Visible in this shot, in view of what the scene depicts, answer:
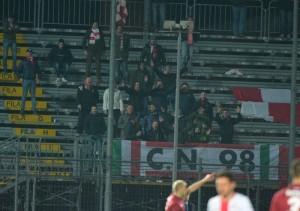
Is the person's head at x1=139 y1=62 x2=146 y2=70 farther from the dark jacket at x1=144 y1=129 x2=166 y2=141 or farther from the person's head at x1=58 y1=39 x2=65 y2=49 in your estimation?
the dark jacket at x1=144 y1=129 x2=166 y2=141

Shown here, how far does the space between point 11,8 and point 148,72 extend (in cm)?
587

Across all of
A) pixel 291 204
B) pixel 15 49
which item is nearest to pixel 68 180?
pixel 15 49

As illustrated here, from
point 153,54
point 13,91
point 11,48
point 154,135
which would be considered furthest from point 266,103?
point 11,48

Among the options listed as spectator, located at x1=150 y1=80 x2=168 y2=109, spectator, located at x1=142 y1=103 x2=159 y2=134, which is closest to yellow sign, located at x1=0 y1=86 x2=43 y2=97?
spectator, located at x1=150 y1=80 x2=168 y2=109

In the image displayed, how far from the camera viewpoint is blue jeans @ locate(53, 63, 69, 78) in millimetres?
34969

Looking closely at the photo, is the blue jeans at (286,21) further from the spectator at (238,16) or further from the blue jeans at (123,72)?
the blue jeans at (123,72)

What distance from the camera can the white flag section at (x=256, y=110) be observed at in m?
34.3

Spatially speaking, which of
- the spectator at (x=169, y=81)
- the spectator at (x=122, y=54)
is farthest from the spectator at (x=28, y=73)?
the spectator at (x=169, y=81)

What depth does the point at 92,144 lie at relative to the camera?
30.9 m

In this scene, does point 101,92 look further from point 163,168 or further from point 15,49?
point 163,168

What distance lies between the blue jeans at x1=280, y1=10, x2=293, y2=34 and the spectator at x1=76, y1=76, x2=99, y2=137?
686 cm

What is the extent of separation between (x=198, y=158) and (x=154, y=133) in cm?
147

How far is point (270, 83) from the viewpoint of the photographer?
3647 cm

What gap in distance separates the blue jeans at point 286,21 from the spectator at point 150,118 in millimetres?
6560
